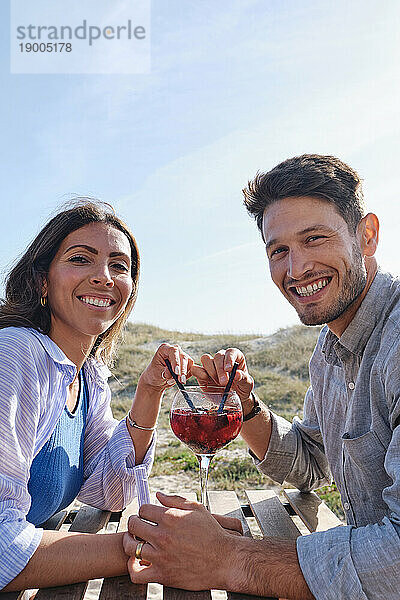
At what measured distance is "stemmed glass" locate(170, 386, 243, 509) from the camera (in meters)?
1.93

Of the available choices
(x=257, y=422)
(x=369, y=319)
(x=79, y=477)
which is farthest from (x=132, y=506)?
(x=369, y=319)

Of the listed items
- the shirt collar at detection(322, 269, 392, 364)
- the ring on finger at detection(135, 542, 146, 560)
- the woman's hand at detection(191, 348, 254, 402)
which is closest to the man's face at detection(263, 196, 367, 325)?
the shirt collar at detection(322, 269, 392, 364)

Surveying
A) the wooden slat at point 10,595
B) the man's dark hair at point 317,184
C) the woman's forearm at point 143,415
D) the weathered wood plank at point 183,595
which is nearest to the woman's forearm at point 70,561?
the wooden slat at point 10,595

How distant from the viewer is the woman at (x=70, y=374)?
211cm

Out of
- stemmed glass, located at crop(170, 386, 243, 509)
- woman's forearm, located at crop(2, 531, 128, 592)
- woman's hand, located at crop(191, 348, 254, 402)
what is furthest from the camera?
woman's hand, located at crop(191, 348, 254, 402)

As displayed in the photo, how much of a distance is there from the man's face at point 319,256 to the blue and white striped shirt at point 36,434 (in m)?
1.14

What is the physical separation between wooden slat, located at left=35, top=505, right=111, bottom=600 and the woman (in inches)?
2.6

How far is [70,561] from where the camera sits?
5.89 feet

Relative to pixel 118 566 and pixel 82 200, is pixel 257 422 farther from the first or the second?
pixel 82 200

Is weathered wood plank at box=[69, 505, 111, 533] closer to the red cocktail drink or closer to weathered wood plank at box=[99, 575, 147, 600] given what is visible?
weathered wood plank at box=[99, 575, 147, 600]

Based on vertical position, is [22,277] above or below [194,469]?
above

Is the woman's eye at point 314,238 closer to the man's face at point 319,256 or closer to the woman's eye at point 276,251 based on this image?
the man's face at point 319,256

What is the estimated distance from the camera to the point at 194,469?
7352mm

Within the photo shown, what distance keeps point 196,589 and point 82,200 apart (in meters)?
2.00
